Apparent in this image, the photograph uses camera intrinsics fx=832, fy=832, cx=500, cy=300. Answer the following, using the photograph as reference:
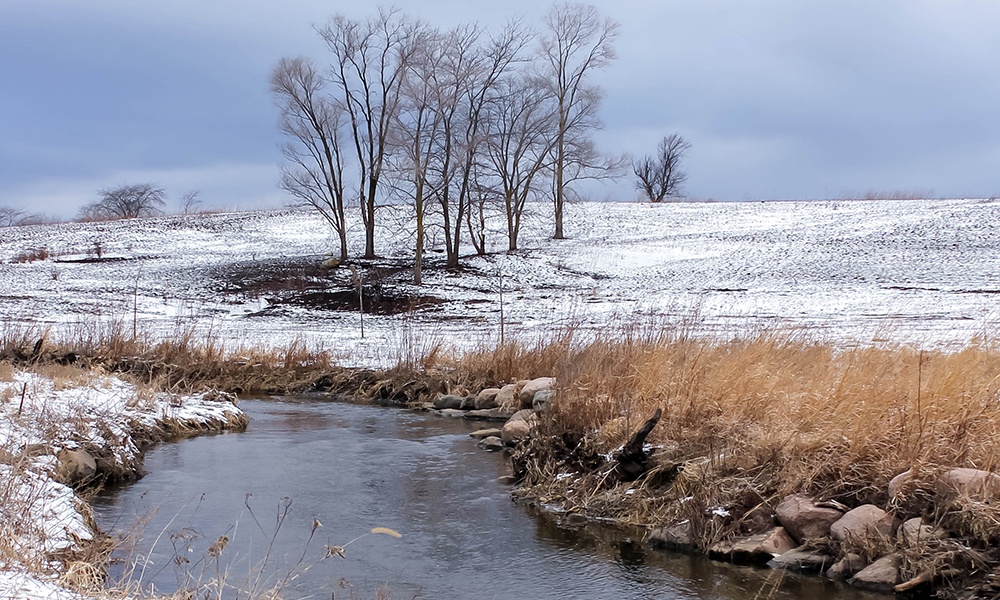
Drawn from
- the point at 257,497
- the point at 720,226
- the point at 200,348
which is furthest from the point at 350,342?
the point at 720,226

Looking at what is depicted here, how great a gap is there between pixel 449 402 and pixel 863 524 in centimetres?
923

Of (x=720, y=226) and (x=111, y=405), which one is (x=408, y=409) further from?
(x=720, y=226)

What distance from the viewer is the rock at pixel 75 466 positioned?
823cm

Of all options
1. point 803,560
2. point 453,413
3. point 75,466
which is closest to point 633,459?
point 803,560

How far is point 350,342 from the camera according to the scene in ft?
69.2

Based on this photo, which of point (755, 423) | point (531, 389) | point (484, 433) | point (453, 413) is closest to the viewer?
point (755, 423)

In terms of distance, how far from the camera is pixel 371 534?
24.3 feet

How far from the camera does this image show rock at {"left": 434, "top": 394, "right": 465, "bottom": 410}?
48.3 feet

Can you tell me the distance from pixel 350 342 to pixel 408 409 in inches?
256

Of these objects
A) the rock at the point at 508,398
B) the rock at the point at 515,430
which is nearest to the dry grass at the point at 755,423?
the rock at the point at 515,430

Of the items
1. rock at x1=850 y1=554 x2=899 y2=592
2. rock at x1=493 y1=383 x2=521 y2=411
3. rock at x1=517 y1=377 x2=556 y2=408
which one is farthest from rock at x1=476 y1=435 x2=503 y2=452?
rock at x1=850 y1=554 x2=899 y2=592

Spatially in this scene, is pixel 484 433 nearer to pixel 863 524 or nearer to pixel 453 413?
pixel 453 413

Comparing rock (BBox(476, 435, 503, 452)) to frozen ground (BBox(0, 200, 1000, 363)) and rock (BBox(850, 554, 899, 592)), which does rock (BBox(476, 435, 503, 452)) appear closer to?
frozen ground (BBox(0, 200, 1000, 363))

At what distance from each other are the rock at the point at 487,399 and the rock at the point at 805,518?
7.64 metres
